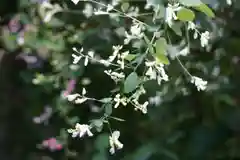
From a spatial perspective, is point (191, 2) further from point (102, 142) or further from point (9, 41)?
point (9, 41)

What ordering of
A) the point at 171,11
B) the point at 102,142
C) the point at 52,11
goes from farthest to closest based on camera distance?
the point at 52,11 → the point at 102,142 → the point at 171,11

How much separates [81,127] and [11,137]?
815 millimetres

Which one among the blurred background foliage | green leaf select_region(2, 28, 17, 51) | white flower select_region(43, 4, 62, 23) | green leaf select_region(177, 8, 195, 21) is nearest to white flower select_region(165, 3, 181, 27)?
green leaf select_region(177, 8, 195, 21)

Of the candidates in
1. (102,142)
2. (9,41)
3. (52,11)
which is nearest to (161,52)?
(102,142)

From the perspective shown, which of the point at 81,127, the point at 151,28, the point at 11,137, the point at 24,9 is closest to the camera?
the point at 81,127

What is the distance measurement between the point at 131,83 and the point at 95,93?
1.19 feet

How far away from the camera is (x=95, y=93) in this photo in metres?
0.94

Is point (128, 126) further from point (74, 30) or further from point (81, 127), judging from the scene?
point (81, 127)

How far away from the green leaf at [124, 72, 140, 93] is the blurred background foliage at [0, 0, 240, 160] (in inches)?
11.2

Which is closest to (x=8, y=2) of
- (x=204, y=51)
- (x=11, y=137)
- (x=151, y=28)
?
(x=11, y=137)

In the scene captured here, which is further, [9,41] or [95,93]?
[9,41]

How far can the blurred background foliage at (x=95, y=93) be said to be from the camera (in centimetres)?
100

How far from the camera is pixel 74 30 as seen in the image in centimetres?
109

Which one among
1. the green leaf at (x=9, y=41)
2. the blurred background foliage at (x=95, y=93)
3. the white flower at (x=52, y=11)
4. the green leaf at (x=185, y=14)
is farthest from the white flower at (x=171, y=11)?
the green leaf at (x=9, y=41)
